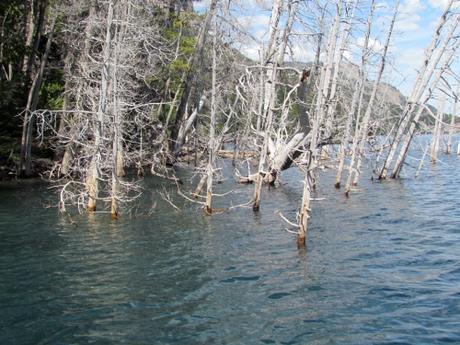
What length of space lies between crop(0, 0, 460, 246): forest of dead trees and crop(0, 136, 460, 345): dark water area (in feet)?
3.93

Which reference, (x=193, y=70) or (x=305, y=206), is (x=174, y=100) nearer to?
(x=193, y=70)

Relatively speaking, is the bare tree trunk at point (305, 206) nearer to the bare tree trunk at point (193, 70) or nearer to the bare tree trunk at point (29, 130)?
the bare tree trunk at point (193, 70)

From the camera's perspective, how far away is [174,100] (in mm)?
23594

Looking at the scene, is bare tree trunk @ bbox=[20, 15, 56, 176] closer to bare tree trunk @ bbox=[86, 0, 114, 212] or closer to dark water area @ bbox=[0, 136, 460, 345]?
dark water area @ bbox=[0, 136, 460, 345]

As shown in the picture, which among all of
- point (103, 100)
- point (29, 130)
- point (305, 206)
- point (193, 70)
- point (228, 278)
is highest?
point (193, 70)

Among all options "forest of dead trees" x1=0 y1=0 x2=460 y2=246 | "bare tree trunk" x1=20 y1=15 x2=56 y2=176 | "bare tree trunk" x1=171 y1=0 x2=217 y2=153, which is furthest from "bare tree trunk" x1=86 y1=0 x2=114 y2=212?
"bare tree trunk" x1=20 y1=15 x2=56 y2=176

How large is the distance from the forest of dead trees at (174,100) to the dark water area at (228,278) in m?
1.20

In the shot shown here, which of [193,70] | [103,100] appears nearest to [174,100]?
[193,70]

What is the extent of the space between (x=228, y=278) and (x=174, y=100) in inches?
590

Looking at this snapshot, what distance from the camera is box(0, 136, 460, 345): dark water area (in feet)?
24.3

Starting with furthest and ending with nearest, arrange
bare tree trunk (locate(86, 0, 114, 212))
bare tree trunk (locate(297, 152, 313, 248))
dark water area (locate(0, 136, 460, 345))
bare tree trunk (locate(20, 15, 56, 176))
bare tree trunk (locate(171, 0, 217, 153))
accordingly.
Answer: bare tree trunk (locate(20, 15, 56, 176)), bare tree trunk (locate(171, 0, 217, 153)), bare tree trunk (locate(86, 0, 114, 212)), bare tree trunk (locate(297, 152, 313, 248)), dark water area (locate(0, 136, 460, 345))

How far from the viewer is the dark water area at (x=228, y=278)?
24.3ft

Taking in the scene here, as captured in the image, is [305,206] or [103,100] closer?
[305,206]

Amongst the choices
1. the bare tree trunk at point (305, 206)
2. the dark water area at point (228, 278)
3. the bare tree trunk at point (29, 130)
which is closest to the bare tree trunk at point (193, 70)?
the bare tree trunk at point (29, 130)
